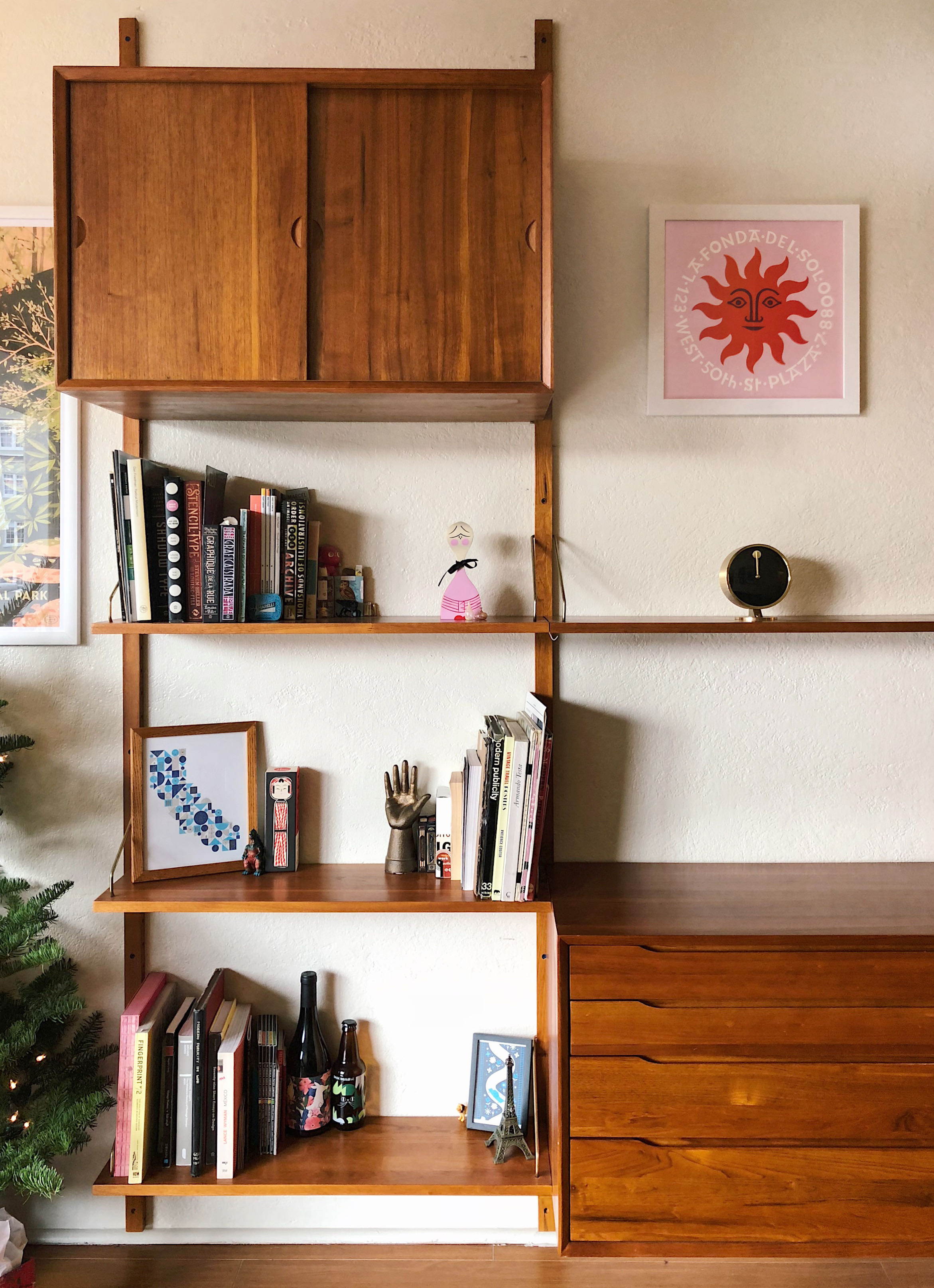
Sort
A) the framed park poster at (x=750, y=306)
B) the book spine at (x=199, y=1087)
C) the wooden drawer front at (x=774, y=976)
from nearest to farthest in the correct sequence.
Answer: the wooden drawer front at (x=774, y=976) → the book spine at (x=199, y=1087) → the framed park poster at (x=750, y=306)

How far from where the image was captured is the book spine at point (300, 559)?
1.63 metres

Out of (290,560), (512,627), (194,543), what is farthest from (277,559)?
(512,627)

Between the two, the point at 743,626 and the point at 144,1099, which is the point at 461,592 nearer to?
the point at 743,626

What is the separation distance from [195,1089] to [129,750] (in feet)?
2.13

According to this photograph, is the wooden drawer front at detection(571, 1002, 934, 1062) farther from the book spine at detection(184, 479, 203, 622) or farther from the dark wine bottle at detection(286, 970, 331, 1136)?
the book spine at detection(184, 479, 203, 622)

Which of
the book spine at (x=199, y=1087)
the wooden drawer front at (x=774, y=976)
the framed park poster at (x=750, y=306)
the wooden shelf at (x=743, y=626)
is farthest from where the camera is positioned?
the framed park poster at (x=750, y=306)

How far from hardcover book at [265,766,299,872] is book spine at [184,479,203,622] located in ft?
1.19

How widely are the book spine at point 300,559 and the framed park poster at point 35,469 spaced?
0.47 m

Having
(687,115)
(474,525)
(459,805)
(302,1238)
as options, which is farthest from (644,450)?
(302,1238)

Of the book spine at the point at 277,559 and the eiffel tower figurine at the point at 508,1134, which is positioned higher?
the book spine at the point at 277,559

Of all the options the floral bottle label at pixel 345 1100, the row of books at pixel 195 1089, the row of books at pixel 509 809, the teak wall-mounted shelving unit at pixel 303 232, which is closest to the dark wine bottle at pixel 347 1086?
the floral bottle label at pixel 345 1100

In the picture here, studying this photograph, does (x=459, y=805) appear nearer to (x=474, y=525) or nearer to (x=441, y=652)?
(x=441, y=652)

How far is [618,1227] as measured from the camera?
1404 millimetres

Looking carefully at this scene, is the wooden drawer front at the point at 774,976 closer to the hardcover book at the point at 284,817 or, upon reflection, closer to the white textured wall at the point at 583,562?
the white textured wall at the point at 583,562
